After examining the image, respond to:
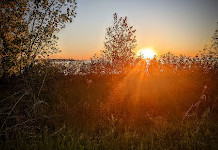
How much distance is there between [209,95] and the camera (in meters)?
5.67

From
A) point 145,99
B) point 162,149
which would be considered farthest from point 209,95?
point 162,149

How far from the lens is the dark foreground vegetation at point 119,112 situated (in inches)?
113

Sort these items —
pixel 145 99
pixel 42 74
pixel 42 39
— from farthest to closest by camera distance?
pixel 42 74 → pixel 42 39 → pixel 145 99

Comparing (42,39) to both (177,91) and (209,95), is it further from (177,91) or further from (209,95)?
(209,95)

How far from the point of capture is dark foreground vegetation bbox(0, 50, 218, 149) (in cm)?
288

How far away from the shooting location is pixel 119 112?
201 inches

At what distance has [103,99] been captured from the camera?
20.7ft

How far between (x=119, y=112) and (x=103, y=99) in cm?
138

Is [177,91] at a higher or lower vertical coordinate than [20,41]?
lower

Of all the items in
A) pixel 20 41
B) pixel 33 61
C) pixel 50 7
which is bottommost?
pixel 33 61

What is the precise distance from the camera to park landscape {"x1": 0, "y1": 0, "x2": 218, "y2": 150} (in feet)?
9.77

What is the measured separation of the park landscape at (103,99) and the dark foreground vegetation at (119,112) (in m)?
0.02

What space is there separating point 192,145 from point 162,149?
1.83ft

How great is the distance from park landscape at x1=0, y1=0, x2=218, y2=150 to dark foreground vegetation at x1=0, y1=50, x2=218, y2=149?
0.02 meters
